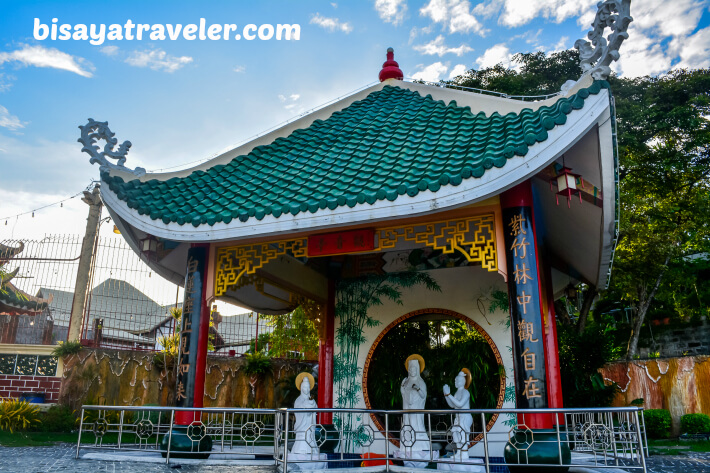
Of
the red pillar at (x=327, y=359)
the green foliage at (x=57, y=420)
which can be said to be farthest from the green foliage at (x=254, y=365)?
the red pillar at (x=327, y=359)

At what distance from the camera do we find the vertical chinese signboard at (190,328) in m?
7.62

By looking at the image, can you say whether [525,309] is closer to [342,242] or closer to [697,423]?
Result: [342,242]

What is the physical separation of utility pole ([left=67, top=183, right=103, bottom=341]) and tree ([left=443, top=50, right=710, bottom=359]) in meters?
13.8

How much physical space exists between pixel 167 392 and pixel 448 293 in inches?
306

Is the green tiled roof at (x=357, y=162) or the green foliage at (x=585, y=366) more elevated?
the green tiled roof at (x=357, y=162)

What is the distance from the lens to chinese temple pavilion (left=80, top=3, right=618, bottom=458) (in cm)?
621

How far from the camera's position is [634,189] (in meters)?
19.8

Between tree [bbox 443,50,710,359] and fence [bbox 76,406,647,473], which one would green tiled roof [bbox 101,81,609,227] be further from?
tree [bbox 443,50,710,359]

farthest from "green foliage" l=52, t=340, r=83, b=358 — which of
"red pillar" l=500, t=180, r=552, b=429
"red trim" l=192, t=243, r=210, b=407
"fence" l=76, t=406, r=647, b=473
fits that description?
"red pillar" l=500, t=180, r=552, b=429

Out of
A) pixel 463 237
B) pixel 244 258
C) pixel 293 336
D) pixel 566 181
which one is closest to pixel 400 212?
pixel 463 237

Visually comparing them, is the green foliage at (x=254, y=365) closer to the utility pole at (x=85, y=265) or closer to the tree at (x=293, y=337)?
the utility pole at (x=85, y=265)

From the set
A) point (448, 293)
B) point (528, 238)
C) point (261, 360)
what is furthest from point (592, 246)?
point (261, 360)

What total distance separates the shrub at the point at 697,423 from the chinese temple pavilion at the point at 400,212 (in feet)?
21.5

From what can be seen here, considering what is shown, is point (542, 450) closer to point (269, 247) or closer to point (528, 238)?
point (528, 238)
